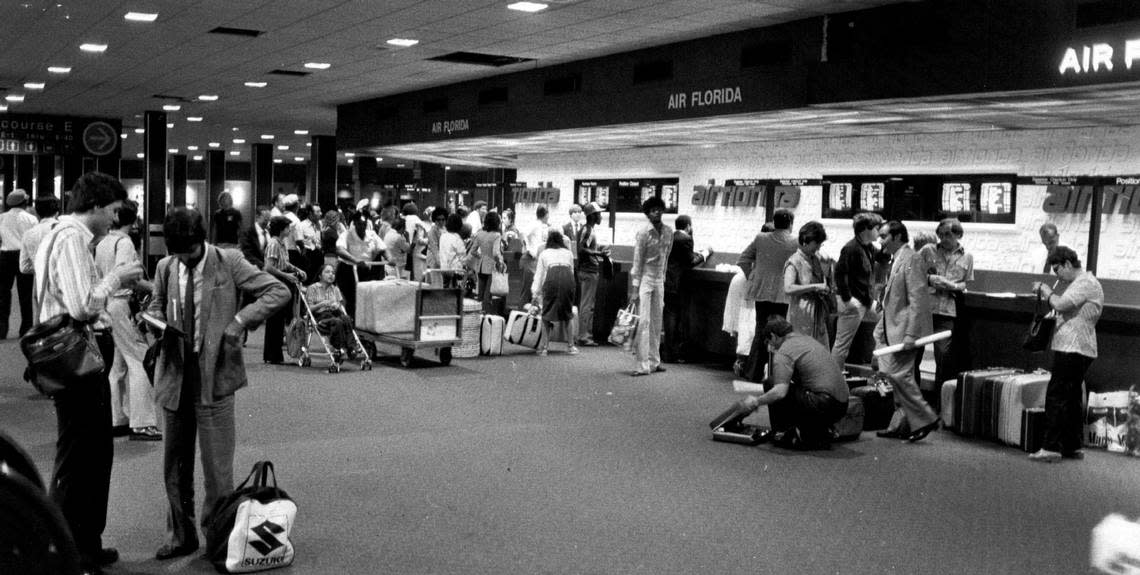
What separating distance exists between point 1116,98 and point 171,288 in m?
7.75

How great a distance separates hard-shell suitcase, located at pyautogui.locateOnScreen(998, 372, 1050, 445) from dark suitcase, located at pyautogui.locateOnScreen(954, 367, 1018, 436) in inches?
8.8

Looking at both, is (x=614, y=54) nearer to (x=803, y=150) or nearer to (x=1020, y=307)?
(x=803, y=150)

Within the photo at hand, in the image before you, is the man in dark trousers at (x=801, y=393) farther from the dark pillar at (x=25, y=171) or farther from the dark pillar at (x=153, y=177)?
the dark pillar at (x=25, y=171)

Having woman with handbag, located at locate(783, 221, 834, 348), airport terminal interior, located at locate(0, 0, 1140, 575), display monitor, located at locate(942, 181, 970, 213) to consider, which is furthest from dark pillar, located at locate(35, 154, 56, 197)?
woman with handbag, located at locate(783, 221, 834, 348)

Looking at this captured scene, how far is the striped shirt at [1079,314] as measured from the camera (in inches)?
316

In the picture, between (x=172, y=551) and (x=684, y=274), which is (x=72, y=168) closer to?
(x=684, y=274)

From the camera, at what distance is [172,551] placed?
5.34 meters

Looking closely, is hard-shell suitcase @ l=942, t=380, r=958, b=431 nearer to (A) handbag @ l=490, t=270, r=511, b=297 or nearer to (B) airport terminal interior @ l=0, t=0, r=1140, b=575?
(B) airport terminal interior @ l=0, t=0, r=1140, b=575

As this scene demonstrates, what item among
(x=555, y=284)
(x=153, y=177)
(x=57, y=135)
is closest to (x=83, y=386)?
(x=555, y=284)

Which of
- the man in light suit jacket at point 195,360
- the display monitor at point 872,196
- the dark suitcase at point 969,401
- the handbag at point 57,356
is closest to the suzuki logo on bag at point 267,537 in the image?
the man in light suit jacket at point 195,360

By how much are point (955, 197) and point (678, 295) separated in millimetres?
3831

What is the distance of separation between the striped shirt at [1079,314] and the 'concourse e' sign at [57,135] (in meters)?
22.4

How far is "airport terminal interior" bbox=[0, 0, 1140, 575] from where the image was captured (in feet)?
19.8

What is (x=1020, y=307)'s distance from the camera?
32.2 feet
